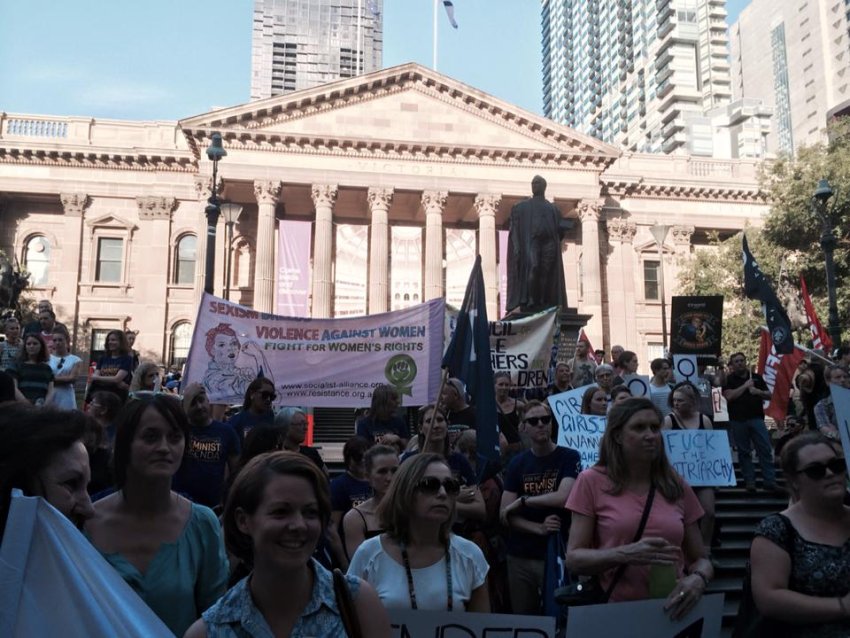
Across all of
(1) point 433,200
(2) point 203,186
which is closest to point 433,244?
(1) point 433,200

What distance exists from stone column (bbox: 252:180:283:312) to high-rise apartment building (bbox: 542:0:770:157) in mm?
74225

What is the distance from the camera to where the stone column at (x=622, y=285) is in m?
38.5

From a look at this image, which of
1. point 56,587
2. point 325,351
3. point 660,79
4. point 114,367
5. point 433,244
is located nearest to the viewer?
point 56,587

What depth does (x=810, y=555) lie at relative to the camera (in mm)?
2932

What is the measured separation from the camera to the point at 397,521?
321 centimetres

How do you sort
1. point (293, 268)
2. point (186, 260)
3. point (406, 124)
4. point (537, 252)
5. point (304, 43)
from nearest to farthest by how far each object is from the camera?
1. point (537, 252)
2. point (293, 268)
3. point (406, 124)
4. point (186, 260)
5. point (304, 43)

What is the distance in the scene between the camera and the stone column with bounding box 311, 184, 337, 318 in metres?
33.3

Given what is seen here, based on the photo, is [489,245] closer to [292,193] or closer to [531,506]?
[292,193]

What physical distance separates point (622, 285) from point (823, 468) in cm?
3746

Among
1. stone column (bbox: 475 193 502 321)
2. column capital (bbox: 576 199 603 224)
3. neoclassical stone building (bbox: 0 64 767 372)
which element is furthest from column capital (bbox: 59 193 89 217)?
column capital (bbox: 576 199 603 224)

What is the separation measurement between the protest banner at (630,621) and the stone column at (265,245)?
3017 centimetres

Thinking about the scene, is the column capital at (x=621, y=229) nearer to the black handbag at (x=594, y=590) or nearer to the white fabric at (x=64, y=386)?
the white fabric at (x=64, y=386)

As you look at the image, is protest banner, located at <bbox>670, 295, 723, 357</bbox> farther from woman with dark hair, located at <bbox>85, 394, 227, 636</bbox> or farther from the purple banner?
the purple banner

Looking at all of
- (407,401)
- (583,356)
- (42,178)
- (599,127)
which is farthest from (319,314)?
(599,127)
